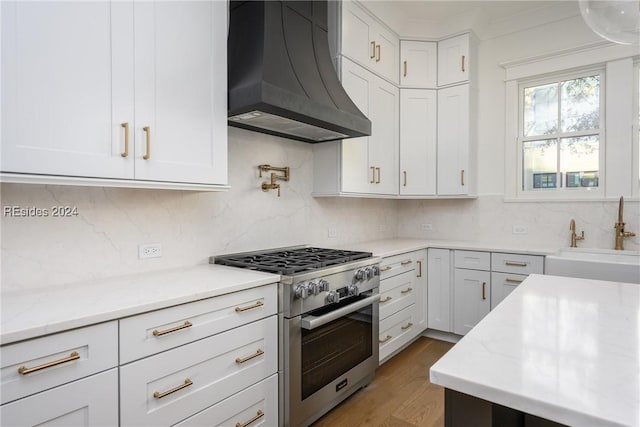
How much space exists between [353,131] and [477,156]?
1.82 m

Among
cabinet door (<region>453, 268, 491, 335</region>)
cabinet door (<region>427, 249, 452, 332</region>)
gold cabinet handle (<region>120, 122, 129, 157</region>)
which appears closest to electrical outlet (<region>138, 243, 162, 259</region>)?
gold cabinet handle (<region>120, 122, 129, 157</region>)

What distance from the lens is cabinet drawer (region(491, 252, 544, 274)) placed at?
9.26 feet

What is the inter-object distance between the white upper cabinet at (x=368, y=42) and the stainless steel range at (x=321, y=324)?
5.27 ft

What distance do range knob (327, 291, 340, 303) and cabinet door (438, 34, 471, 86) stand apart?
250cm

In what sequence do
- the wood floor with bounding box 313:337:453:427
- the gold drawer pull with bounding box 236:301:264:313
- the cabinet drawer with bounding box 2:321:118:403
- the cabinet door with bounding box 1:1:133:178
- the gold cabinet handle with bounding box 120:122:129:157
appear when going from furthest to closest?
the wood floor with bounding box 313:337:453:427 < the gold drawer pull with bounding box 236:301:264:313 < the gold cabinet handle with bounding box 120:122:129:157 < the cabinet door with bounding box 1:1:133:178 < the cabinet drawer with bounding box 2:321:118:403

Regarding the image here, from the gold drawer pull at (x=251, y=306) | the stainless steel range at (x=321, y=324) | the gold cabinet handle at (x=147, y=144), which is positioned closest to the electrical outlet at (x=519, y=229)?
the stainless steel range at (x=321, y=324)

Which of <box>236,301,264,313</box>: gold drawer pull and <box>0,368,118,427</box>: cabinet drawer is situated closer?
<box>0,368,118,427</box>: cabinet drawer

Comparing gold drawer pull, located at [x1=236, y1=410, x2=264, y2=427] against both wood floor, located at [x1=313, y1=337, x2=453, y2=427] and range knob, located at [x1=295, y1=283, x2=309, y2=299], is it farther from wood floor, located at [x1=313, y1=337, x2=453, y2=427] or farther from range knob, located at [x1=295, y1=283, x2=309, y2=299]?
range knob, located at [x1=295, y1=283, x2=309, y2=299]

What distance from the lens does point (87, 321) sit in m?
1.16

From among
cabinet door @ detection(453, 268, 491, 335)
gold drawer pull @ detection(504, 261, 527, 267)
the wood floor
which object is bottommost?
the wood floor

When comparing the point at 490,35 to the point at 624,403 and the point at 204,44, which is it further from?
the point at 624,403

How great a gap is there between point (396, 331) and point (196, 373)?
1.85m

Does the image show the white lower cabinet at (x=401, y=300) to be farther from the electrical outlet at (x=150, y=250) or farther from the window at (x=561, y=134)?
the electrical outlet at (x=150, y=250)

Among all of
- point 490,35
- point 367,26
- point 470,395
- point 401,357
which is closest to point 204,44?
point 367,26
